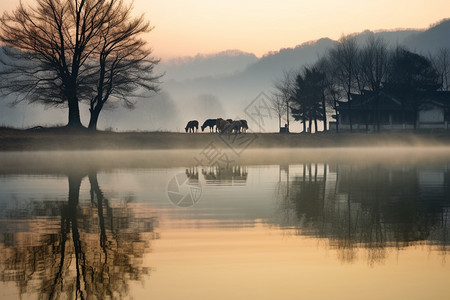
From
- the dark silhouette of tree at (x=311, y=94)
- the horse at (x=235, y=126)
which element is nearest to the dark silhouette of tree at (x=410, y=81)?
the dark silhouette of tree at (x=311, y=94)

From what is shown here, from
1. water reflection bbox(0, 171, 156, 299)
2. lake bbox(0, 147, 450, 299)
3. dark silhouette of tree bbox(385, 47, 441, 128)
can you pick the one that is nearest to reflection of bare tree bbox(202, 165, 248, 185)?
lake bbox(0, 147, 450, 299)

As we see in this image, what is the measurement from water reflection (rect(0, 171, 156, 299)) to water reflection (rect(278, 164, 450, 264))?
3.98 metres

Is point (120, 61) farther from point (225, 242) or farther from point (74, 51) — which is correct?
point (225, 242)

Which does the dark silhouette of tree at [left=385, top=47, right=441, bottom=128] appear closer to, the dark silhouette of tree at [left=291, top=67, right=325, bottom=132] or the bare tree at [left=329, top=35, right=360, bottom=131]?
the bare tree at [left=329, top=35, right=360, bottom=131]

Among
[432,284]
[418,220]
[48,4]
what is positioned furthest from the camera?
[48,4]

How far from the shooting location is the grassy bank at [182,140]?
69.9m

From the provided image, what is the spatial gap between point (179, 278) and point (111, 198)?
525 inches

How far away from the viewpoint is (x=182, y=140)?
77688 mm

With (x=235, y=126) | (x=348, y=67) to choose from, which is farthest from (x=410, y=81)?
(x=235, y=126)

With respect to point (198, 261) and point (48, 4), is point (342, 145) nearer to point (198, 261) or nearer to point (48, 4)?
point (48, 4)

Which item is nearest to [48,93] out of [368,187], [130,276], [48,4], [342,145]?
[48,4]

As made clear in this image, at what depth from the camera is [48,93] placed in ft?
233

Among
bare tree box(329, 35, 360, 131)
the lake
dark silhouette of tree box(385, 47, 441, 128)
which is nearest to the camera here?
the lake

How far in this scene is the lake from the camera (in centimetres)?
1116
